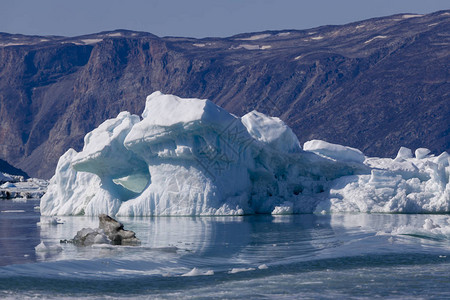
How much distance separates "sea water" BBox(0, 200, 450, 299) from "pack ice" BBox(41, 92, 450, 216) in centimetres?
506

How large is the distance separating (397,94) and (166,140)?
398 feet

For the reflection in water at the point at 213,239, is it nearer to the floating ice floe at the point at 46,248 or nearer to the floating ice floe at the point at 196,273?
the floating ice floe at the point at 46,248

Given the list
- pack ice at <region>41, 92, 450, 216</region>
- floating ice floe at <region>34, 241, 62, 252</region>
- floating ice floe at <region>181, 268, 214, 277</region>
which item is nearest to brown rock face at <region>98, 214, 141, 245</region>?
floating ice floe at <region>34, 241, 62, 252</region>

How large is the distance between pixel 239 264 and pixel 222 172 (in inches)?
569

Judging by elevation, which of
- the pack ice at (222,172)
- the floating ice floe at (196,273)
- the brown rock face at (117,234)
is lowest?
the floating ice floe at (196,273)

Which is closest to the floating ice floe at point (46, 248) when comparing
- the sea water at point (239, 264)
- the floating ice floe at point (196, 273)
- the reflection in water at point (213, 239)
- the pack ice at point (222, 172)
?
the sea water at point (239, 264)

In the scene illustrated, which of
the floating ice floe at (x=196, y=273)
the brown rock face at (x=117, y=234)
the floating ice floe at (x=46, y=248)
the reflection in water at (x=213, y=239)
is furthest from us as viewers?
the brown rock face at (x=117, y=234)

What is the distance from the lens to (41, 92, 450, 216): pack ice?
30.6 metres

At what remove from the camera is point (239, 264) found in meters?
17.2

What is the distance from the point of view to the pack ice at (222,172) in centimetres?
3061

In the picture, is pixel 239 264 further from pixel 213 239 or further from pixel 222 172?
pixel 222 172

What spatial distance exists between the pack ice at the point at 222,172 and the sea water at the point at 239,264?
199 inches

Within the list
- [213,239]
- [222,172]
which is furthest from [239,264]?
[222,172]

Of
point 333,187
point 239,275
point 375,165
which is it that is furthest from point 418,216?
point 239,275
